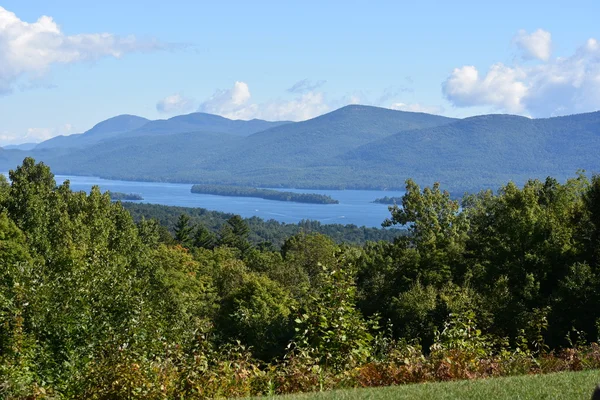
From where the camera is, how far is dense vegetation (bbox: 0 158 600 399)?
9523mm

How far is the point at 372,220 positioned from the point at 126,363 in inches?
6972

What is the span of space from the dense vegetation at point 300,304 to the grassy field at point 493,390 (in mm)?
782

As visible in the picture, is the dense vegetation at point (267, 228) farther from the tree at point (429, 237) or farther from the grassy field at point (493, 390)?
the grassy field at point (493, 390)

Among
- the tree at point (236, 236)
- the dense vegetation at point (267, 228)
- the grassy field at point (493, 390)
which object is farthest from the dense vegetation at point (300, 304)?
the dense vegetation at point (267, 228)

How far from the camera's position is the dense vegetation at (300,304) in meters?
9.52

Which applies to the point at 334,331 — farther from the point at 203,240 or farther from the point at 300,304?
the point at 203,240

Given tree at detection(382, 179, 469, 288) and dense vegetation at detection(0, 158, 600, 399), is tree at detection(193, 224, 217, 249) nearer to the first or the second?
dense vegetation at detection(0, 158, 600, 399)

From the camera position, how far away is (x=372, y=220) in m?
184

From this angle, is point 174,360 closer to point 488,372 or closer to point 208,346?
point 208,346

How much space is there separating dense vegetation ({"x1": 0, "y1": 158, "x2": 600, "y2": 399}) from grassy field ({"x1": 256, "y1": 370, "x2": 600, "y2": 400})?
78 centimetres

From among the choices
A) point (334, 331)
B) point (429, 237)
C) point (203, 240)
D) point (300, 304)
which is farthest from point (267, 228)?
point (334, 331)

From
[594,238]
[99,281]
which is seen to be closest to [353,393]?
[99,281]

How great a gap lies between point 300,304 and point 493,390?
13252mm

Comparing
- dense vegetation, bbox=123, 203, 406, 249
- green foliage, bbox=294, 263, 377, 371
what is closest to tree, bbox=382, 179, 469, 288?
green foliage, bbox=294, 263, 377, 371
